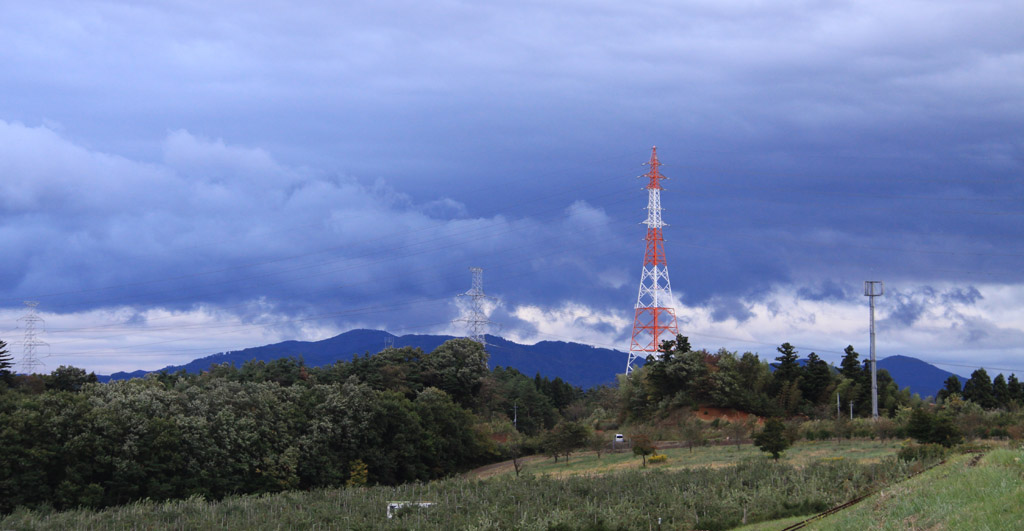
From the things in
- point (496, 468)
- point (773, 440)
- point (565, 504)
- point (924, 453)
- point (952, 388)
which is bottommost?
point (496, 468)

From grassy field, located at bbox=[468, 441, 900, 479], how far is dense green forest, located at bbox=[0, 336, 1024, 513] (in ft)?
4.72

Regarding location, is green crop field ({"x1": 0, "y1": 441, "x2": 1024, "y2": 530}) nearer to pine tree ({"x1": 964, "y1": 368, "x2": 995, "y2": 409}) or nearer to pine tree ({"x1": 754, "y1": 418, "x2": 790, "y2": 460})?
pine tree ({"x1": 754, "y1": 418, "x2": 790, "y2": 460})

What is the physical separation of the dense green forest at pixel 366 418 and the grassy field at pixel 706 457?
1.44 meters

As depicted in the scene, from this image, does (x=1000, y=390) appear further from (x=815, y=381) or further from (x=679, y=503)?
(x=679, y=503)

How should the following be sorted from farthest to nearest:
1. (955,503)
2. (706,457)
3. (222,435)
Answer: (222,435), (706,457), (955,503)

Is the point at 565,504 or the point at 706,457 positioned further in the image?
the point at 706,457

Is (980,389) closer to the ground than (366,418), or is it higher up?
higher up

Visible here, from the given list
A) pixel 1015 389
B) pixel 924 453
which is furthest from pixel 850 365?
pixel 924 453

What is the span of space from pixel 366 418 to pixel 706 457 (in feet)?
76.8

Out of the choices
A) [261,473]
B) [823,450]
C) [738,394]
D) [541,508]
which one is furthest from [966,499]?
[738,394]

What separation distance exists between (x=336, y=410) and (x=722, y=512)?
3457 centimetres

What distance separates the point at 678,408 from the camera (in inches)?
2717

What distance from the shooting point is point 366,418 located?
186 ft

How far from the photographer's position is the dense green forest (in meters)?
42.9
